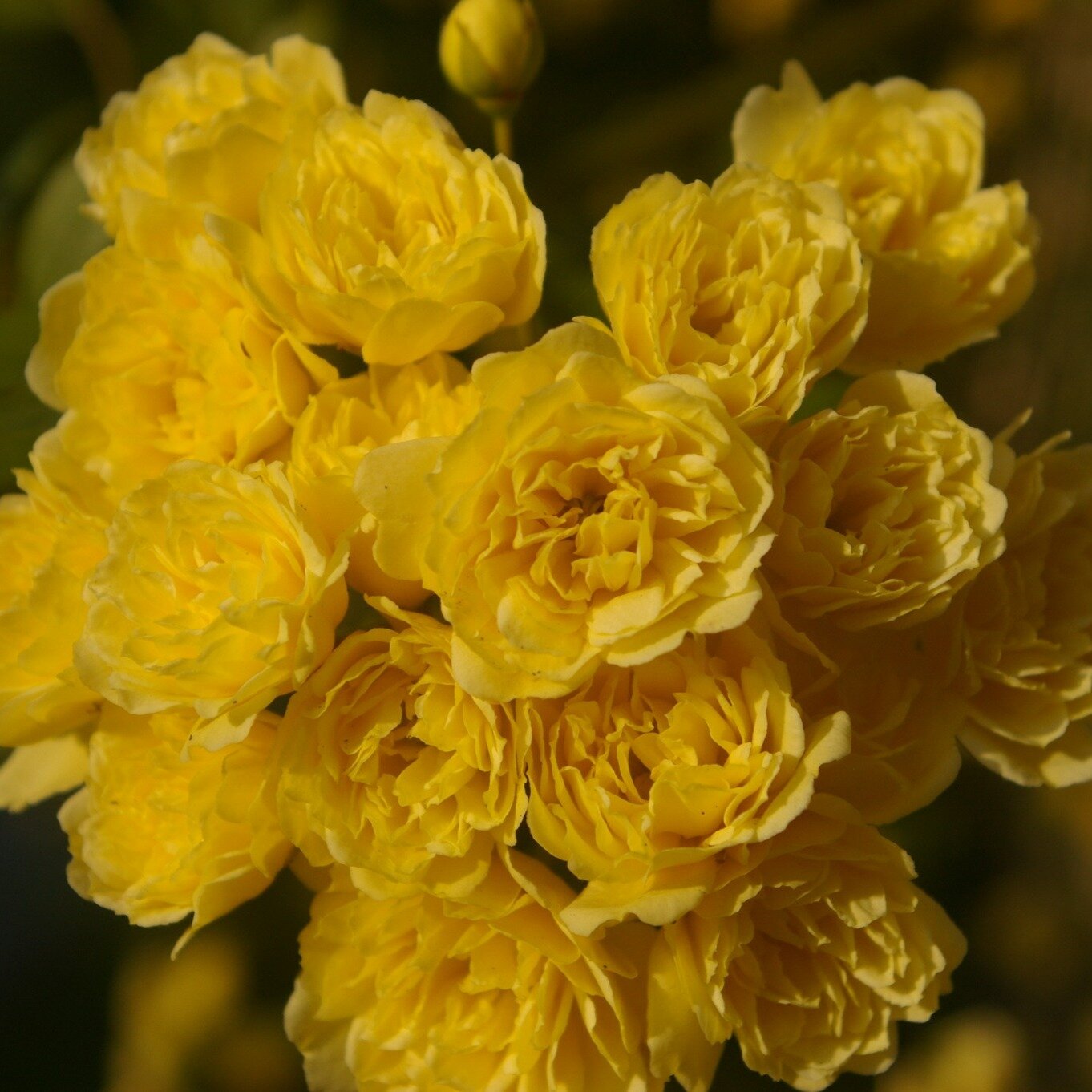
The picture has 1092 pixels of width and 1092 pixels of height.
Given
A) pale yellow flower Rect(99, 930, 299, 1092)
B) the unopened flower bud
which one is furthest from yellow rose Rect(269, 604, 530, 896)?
pale yellow flower Rect(99, 930, 299, 1092)

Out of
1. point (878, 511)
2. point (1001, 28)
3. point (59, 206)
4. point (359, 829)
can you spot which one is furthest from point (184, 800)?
point (1001, 28)

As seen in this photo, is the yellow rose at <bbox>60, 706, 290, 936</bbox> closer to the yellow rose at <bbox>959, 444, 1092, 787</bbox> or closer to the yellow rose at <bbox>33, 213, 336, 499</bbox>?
the yellow rose at <bbox>33, 213, 336, 499</bbox>

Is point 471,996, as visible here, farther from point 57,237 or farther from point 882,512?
point 57,237

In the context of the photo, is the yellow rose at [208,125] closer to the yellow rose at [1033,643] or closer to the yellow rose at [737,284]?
the yellow rose at [737,284]

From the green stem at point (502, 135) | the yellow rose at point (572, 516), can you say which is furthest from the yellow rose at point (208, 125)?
the yellow rose at point (572, 516)

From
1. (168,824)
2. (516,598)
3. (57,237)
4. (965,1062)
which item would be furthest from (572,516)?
(965,1062)
